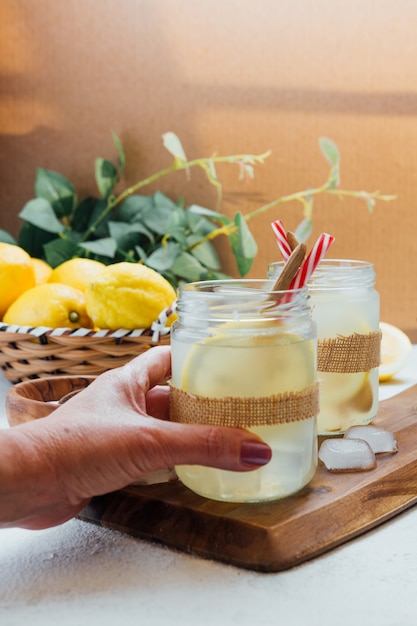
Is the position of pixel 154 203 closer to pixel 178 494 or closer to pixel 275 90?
pixel 275 90

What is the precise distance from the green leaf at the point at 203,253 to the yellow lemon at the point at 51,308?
1.03ft

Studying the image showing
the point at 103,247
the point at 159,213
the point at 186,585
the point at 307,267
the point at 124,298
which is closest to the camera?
the point at 186,585

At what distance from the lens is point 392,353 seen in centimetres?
117

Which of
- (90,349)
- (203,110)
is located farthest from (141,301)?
(203,110)

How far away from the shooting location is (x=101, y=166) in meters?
1.44

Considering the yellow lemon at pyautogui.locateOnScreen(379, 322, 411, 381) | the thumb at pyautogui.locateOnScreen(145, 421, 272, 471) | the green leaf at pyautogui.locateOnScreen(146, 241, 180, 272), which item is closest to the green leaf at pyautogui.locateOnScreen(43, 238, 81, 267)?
the green leaf at pyautogui.locateOnScreen(146, 241, 180, 272)

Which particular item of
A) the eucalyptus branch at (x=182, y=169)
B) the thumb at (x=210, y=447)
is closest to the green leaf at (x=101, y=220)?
the eucalyptus branch at (x=182, y=169)

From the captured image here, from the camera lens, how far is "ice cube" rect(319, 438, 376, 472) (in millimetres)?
668

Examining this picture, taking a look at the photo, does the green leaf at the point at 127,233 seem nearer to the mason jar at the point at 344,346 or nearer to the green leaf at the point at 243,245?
the green leaf at the point at 243,245

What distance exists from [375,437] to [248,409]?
7.8 inches

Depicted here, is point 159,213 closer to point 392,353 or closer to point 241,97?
point 241,97

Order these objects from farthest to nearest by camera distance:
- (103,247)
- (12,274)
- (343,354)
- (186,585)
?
(103,247) < (12,274) < (343,354) < (186,585)

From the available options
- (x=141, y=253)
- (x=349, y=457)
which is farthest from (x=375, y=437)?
(x=141, y=253)

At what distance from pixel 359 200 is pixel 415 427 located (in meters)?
0.73
